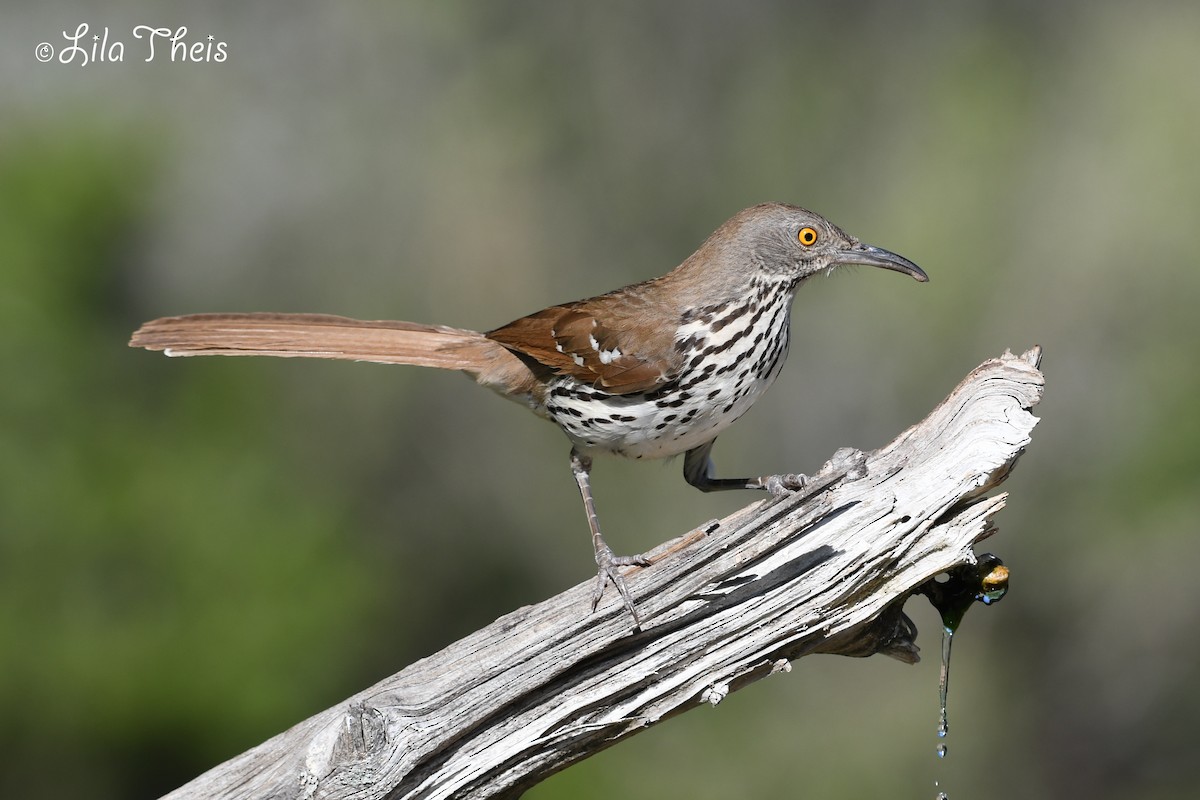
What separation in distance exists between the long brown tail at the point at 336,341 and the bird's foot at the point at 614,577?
0.80 meters

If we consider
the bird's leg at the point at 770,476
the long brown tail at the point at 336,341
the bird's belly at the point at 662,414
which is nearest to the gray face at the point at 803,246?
the bird's belly at the point at 662,414

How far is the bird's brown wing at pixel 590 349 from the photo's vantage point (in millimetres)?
3156

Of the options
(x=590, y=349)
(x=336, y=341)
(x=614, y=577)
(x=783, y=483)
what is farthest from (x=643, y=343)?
(x=336, y=341)

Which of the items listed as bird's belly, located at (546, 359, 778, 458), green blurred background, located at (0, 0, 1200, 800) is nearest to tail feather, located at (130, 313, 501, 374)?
bird's belly, located at (546, 359, 778, 458)

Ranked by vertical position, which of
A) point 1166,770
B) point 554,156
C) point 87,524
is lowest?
point 1166,770

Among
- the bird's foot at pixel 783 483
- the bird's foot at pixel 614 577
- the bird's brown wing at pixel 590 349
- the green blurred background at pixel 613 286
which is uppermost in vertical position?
the green blurred background at pixel 613 286

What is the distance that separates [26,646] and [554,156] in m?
3.66

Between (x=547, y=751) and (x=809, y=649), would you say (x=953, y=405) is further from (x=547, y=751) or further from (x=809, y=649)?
(x=547, y=751)

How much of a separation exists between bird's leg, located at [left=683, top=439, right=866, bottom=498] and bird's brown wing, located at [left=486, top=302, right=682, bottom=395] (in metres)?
0.34

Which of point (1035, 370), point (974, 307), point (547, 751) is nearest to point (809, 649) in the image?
point (547, 751)

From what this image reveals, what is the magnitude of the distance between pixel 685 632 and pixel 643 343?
0.78 meters

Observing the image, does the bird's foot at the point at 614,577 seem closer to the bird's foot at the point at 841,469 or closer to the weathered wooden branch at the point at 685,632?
the weathered wooden branch at the point at 685,632

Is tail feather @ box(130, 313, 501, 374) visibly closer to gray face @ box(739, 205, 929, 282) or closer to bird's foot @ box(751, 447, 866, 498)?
gray face @ box(739, 205, 929, 282)

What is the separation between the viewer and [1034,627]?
6.41 metres
